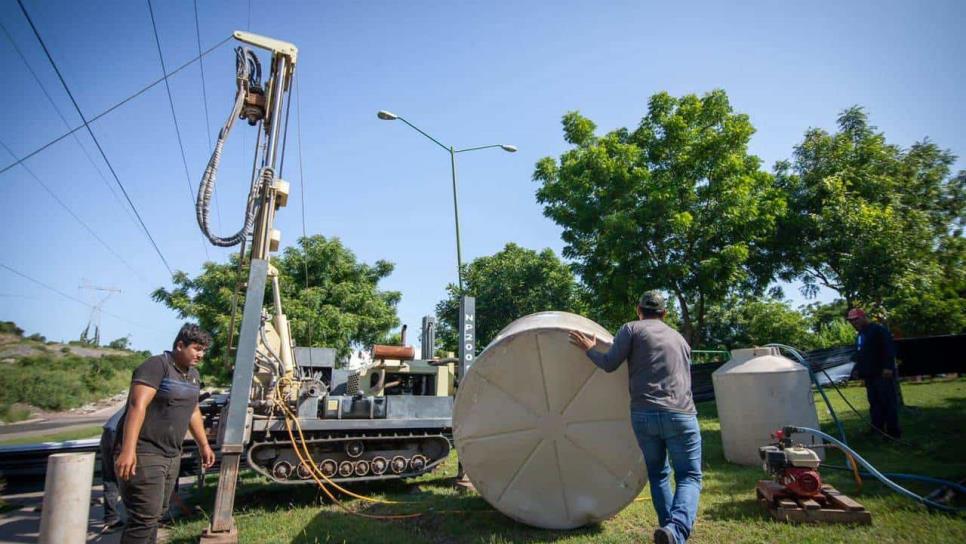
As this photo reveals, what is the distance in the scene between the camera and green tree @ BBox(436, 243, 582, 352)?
2239cm

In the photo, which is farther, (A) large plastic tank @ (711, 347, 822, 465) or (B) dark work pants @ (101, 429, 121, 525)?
(A) large plastic tank @ (711, 347, 822, 465)

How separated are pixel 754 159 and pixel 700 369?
21.7 feet

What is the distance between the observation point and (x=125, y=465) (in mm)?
3139

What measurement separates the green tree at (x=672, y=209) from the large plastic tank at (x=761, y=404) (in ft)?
23.8

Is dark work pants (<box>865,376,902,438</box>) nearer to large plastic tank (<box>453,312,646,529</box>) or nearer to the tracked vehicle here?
large plastic tank (<box>453,312,646,529</box>)

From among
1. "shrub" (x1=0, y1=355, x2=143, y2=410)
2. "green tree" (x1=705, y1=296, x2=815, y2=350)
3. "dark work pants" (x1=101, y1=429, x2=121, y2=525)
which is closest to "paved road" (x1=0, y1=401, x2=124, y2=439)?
"shrub" (x1=0, y1=355, x2=143, y2=410)

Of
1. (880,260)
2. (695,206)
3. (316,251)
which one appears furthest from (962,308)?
(316,251)

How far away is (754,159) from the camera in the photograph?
47.5ft

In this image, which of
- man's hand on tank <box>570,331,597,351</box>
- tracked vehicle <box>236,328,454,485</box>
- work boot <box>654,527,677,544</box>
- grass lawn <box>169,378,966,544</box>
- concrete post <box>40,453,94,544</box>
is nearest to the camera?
concrete post <box>40,453,94,544</box>

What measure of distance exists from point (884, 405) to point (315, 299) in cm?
1962

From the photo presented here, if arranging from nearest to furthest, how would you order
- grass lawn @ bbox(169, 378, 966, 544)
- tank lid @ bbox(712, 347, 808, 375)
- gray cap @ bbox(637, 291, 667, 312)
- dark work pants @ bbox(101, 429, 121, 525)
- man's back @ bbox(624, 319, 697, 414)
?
1. man's back @ bbox(624, 319, 697, 414)
2. grass lawn @ bbox(169, 378, 966, 544)
3. gray cap @ bbox(637, 291, 667, 312)
4. dark work pants @ bbox(101, 429, 121, 525)
5. tank lid @ bbox(712, 347, 808, 375)

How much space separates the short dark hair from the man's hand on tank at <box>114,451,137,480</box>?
31.6 inches

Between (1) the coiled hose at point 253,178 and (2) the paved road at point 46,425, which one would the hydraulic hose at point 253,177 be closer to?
(1) the coiled hose at point 253,178

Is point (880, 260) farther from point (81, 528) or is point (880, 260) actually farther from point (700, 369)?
point (81, 528)
